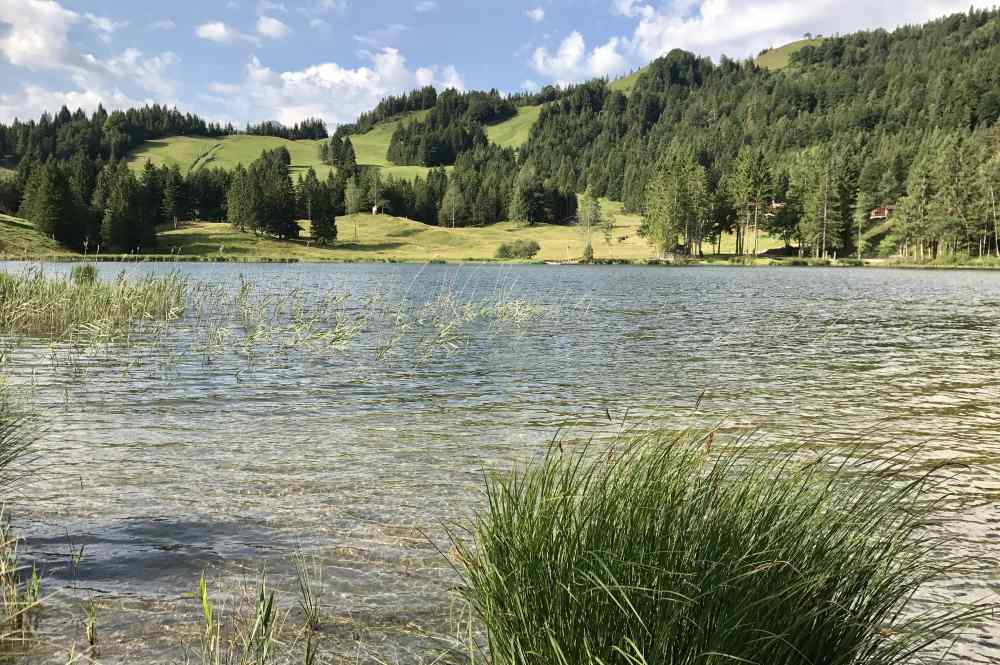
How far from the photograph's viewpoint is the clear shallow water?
212 inches

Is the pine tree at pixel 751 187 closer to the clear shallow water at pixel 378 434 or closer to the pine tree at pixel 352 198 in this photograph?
the pine tree at pixel 352 198

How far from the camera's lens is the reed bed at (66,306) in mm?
19641

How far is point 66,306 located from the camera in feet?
66.1

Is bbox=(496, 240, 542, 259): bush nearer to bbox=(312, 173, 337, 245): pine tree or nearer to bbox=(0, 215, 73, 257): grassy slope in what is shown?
bbox=(312, 173, 337, 245): pine tree

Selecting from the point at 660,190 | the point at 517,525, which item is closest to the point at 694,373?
the point at 517,525

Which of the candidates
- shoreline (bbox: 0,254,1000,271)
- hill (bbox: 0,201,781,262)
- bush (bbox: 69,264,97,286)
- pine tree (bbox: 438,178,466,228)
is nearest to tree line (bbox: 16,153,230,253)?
hill (bbox: 0,201,781,262)

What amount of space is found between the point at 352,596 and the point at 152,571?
5.62 feet

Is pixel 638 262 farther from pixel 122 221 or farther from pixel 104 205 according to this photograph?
pixel 104 205

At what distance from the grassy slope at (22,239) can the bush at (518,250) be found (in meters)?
60.8

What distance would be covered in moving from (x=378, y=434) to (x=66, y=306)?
1480 cm

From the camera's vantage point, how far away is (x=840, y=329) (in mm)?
25750

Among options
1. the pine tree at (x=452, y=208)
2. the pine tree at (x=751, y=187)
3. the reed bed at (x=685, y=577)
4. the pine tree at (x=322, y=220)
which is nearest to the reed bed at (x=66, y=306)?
the reed bed at (x=685, y=577)

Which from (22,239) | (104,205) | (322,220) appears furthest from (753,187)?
(104,205)

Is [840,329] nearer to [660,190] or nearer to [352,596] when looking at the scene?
[352,596]
